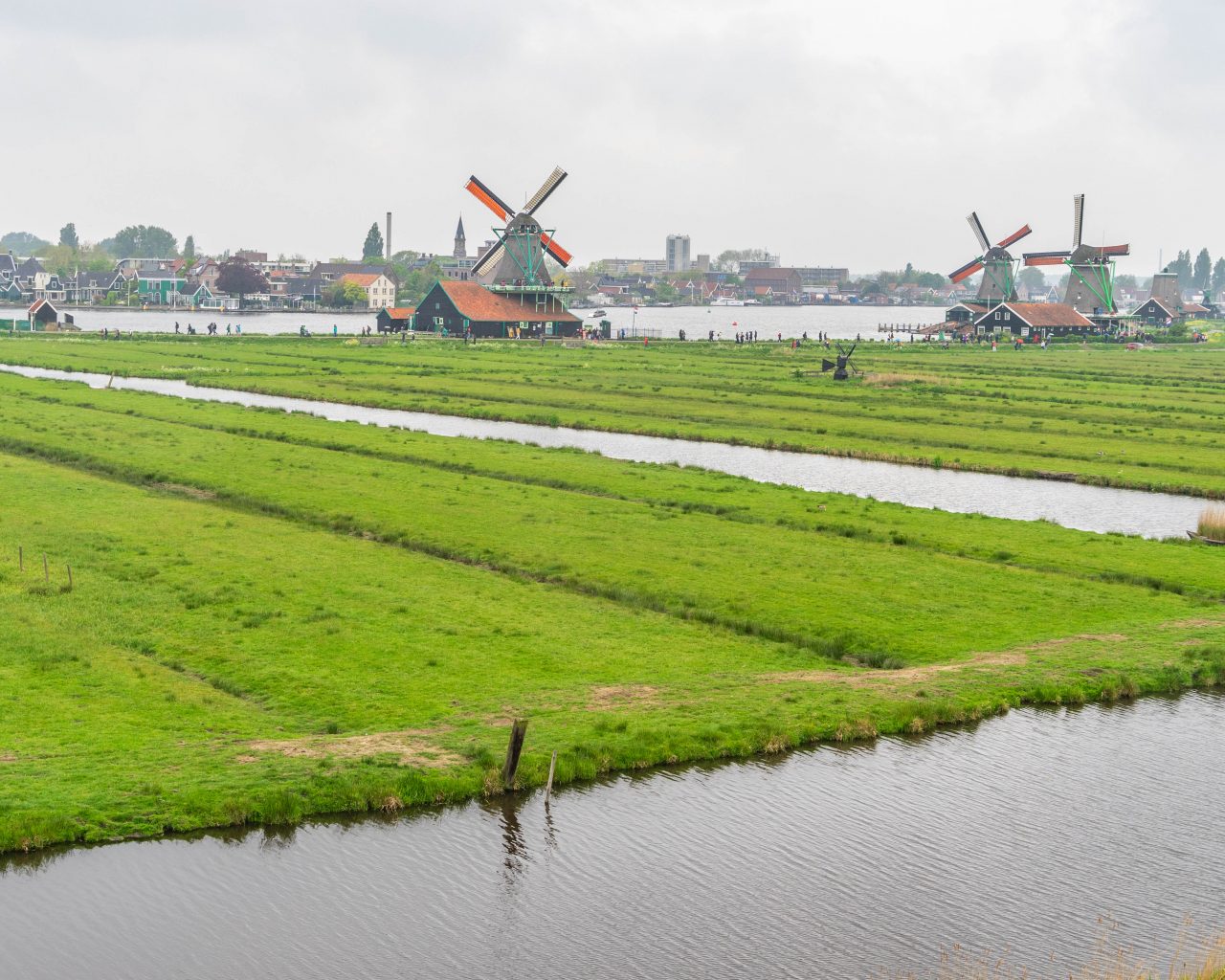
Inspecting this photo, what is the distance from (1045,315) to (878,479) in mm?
130781

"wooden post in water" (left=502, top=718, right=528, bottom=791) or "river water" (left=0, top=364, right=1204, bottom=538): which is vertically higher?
"river water" (left=0, top=364, right=1204, bottom=538)

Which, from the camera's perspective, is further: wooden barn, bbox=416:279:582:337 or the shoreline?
wooden barn, bbox=416:279:582:337

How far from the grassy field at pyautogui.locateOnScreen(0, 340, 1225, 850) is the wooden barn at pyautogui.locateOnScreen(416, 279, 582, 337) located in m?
96.1

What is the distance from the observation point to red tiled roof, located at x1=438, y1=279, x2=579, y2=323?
483 ft

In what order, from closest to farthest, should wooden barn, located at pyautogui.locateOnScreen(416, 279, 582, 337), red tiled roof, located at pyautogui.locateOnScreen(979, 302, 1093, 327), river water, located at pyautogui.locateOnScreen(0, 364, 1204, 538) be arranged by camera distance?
river water, located at pyautogui.locateOnScreen(0, 364, 1204, 538) → wooden barn, located at pyautogui.locateOnScreen(416, 279, 582, 337) → red tiled roof, located at pyautogui.locateOnScreen(979, 302, 1093, 327)

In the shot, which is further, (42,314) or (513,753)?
(42,314)

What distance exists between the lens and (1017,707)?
1086 inches

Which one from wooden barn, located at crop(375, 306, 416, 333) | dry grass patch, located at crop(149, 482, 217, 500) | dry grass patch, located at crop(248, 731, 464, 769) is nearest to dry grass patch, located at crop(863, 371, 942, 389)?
dry grass patch, located at crop(149, 482, 217, 500)

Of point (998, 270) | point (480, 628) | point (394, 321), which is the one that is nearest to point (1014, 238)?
point (998, 270)

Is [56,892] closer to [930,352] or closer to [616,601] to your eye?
[616,601]

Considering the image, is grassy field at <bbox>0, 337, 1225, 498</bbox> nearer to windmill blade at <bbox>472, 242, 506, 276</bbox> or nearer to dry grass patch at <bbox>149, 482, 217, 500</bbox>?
windmill blade at <bbox>472, 242, 506, 276</bbox>

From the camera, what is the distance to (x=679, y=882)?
1981cm

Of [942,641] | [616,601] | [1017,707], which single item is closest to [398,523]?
[616,601]

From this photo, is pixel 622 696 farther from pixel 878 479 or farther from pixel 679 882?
pixel 878 479
